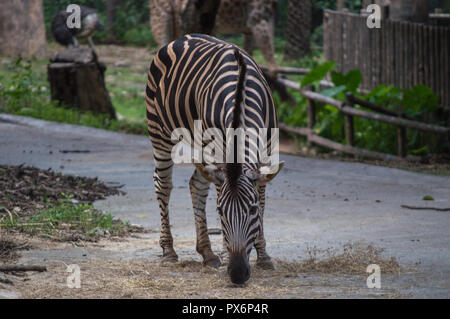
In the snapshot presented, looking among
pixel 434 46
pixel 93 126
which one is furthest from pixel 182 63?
pixel 93 126

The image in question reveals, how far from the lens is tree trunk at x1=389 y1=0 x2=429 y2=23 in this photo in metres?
14.4

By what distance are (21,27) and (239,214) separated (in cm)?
1741

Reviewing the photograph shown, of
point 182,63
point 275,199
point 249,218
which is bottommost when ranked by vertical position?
point 275,199

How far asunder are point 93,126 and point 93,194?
19.4 feet

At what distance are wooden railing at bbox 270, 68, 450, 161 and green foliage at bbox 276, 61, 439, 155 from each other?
17 centimetres

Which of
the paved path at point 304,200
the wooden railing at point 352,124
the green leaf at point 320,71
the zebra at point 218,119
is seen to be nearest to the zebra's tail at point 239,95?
the zebra at point 218,119

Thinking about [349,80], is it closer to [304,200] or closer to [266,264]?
[304,200]

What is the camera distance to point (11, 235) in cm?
673
